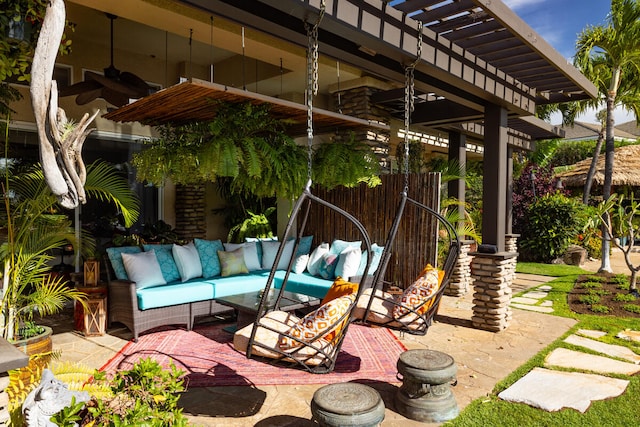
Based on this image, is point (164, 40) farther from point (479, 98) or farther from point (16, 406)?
point (16, 406)

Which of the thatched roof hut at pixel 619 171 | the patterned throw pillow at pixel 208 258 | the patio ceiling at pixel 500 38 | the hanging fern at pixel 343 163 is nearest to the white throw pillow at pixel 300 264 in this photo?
the patterned throw pillow at pixel 208 258

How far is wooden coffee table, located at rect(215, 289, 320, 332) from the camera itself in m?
5.42

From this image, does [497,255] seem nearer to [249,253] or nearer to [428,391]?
[428,391]

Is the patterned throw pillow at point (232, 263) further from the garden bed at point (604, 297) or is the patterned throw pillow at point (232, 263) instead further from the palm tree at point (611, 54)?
the palm tree at point (611, 54)

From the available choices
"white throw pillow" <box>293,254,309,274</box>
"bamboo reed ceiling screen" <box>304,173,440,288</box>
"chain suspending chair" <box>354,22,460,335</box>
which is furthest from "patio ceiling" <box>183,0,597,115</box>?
"white throw pillow" <box>293,254,309,274</box>

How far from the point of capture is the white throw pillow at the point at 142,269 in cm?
580

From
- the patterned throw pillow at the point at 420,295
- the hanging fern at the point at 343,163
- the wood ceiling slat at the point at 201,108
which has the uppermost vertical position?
the wood ceiling slat at the point at 201,108

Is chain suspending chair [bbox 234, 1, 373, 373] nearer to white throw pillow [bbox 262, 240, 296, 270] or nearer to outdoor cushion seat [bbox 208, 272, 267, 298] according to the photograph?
outdoor cushion seat [bbox 208, 272, 267, 298]

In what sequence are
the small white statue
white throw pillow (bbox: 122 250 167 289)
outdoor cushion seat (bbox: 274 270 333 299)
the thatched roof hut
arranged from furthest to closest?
the thatched roof hut, outdoor cushion seat (bbox: 274 270 333 299), white throw pillow (bbox: 122 250 167 289), the small white statue

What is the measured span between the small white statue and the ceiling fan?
4.28 meters

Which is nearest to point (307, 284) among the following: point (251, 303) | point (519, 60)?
point (251, 303)

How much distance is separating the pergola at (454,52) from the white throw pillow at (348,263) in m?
1.85

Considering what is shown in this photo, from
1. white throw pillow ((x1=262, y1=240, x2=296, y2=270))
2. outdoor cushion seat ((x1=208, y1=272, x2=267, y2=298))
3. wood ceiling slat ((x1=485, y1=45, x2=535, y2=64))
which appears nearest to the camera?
wood ceiling slat ((x1=485, y1=45, x2=535, y2=64))

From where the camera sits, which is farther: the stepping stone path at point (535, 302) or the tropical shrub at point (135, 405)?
the stepping stone path at point (535, 302)
